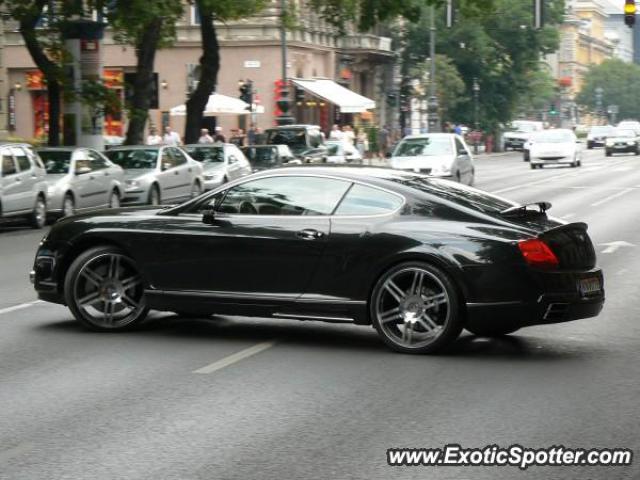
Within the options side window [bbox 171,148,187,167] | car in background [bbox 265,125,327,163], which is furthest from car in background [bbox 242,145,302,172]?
side window [bbox 171,148,187,167]

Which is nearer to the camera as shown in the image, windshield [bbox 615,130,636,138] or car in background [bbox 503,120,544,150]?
windshield [bbox 615,130,636,138]

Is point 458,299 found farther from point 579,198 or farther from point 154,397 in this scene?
point 579,198

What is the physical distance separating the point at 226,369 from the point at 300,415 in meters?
1.73

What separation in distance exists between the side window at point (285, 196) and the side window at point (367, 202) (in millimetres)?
71

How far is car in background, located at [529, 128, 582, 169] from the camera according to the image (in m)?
59.1

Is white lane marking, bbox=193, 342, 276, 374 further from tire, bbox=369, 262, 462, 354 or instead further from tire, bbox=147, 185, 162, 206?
tire, bbox=147, 185, 162, 206

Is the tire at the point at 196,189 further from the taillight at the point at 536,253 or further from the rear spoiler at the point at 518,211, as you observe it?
the taillight at the point at 536,253

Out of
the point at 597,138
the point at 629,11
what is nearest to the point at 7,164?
the point at 629,11

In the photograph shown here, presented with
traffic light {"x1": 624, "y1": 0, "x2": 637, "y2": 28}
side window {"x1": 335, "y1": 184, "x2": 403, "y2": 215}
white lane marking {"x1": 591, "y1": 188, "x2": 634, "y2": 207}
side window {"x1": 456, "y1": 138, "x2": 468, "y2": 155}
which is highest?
traffic light {"x1": 624, "y1": 0, "x2": 637, "y2": 28}

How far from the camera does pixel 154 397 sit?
8773mm

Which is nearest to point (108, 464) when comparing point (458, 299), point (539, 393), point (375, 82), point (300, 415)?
point (300, 415)

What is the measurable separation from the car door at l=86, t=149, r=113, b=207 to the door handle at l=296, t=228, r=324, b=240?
18340 mm

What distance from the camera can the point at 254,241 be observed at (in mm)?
11047

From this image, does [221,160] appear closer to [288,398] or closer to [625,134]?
[288,398]
